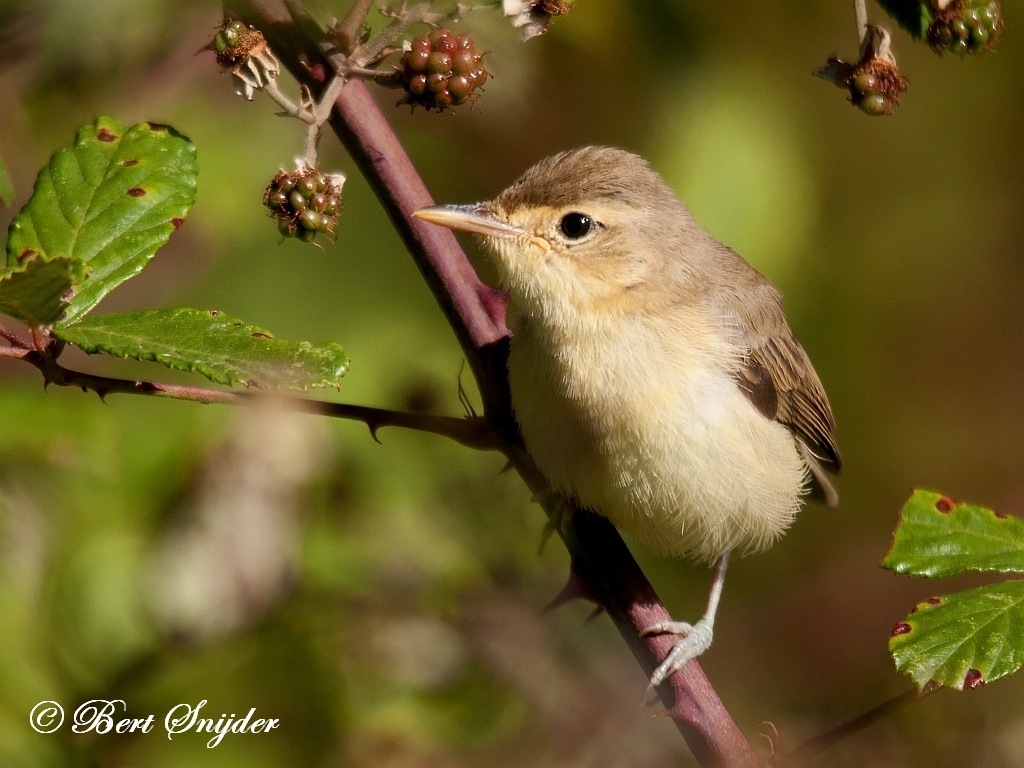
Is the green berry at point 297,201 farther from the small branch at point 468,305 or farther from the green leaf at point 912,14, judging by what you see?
the green leaf at point 912,14

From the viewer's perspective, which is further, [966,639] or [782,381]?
[782,381]

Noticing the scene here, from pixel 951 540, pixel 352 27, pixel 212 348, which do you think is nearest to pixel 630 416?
pixel 951 540

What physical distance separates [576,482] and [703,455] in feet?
1.09

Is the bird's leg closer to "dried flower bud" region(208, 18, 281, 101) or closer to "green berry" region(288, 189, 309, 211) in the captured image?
"green berry" region(288, 189, 309, 211)

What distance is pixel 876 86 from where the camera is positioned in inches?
79.4

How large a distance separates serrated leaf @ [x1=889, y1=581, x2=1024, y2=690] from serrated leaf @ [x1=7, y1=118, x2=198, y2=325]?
136cm

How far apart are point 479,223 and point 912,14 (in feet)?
3.57

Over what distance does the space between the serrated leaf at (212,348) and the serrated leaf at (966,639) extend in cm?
103

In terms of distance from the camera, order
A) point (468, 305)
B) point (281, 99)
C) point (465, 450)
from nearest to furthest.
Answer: point (281, 99)
point (468, 305)
point (465, 450)

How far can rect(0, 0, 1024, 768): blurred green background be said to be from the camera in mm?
2336

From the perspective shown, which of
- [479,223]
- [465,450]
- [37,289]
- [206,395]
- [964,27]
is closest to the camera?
[37,289]

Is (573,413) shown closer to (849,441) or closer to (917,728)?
(917,728)

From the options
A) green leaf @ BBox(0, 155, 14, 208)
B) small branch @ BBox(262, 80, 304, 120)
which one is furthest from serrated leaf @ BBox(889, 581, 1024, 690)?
green leaf @ BBox(0, 155, 14, 208)

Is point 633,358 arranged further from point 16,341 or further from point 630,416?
point 16,341
